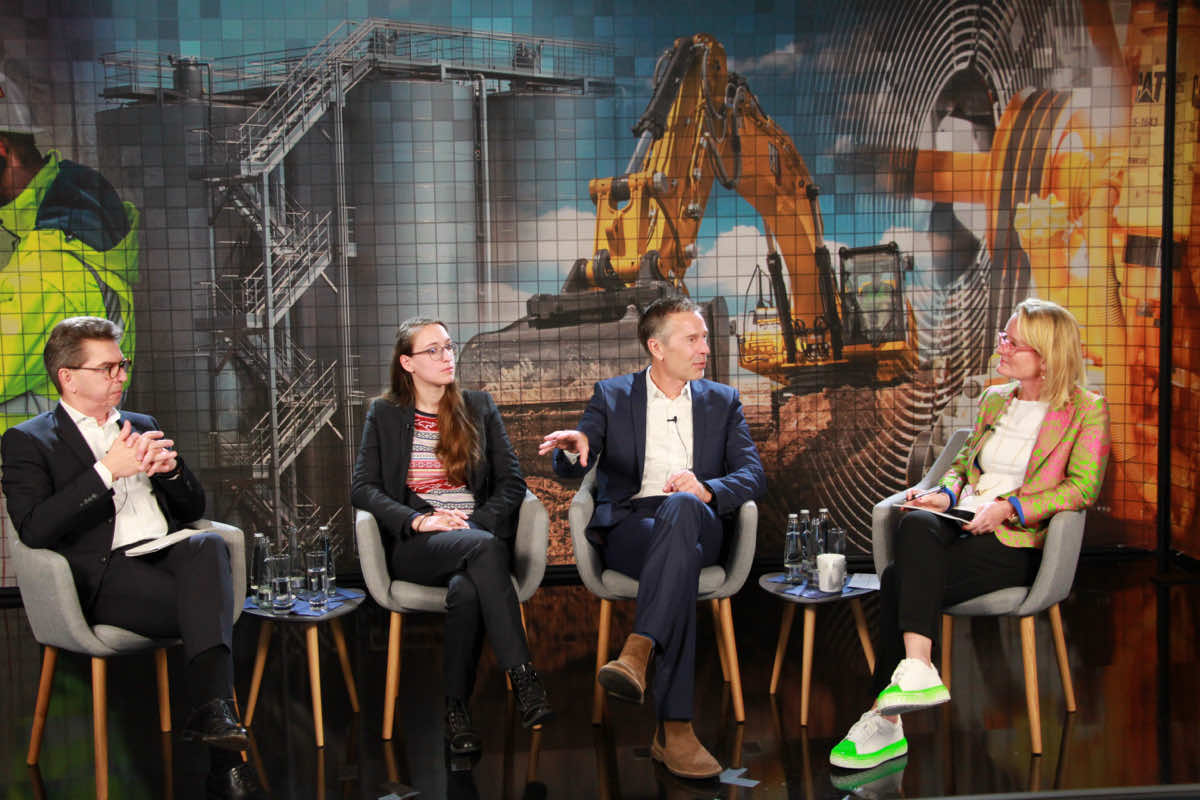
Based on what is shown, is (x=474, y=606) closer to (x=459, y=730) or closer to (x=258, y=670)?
(x=459, y=730)

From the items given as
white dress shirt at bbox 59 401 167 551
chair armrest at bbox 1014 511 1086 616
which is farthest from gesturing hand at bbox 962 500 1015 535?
white dress shirt at bbox 59 401 167 551

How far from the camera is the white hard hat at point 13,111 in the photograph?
496 cm

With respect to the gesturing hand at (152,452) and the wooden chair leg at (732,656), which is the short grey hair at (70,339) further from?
the wooden chair leg at (732,656)

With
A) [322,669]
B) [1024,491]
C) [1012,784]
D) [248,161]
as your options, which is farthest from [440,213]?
[1012,784]

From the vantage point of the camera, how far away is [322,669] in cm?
413

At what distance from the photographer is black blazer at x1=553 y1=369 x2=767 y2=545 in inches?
146

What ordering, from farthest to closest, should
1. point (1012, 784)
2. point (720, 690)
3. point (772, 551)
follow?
point (772, 551), point (720, 690), point (1012, 784)

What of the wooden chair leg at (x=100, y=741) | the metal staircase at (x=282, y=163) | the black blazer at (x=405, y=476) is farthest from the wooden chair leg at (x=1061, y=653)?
the metal staircase at (x=282, y=163)

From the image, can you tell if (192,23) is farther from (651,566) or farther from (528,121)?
(651,566)

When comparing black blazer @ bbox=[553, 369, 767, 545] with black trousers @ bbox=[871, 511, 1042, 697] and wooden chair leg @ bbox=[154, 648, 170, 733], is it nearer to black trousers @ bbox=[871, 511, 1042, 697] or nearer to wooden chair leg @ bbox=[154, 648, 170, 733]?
black trousers @ bbox=[871, 511, 1042, 697]

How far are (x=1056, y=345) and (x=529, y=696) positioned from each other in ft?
6.37

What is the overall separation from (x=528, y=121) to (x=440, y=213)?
604 mm

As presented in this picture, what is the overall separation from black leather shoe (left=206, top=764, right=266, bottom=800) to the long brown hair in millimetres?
1127

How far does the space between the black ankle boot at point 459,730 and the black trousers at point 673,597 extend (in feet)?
1.87
